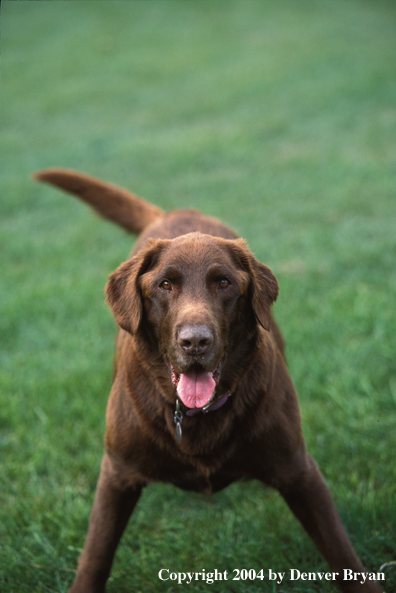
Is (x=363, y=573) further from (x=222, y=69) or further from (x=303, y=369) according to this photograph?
(x=222, y=69)

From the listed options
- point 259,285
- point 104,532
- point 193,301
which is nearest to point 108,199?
point 259,285

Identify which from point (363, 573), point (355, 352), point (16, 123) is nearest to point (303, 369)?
Answer: point (355, 352)

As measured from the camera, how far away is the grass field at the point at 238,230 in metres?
2.79

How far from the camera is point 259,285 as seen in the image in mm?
2416

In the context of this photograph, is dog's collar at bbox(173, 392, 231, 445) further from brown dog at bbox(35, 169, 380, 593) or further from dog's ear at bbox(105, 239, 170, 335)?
dog's ear at bbox(105, 239, 170, 335)

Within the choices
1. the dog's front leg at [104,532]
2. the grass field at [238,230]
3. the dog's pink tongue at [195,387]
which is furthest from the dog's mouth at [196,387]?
the grass field at [238,230]

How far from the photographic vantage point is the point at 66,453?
11.1ft

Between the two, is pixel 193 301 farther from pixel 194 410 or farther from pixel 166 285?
pixel 194 410

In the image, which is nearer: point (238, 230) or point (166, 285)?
point (166, 285)

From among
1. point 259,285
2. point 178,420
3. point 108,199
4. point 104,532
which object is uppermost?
point 108,199

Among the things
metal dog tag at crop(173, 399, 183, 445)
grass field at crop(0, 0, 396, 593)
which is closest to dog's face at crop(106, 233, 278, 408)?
metal dog tag at crop(173, 399, 183, 445)

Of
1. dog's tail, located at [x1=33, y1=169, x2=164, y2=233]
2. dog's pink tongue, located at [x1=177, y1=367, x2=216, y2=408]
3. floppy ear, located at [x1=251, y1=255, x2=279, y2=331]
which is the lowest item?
dog's pink tongue, located at [x1=177, y1=367, x2=216, y2=408]

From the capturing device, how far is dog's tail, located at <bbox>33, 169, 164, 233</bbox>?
3.77m

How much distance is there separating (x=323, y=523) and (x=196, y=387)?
32.4 inches
